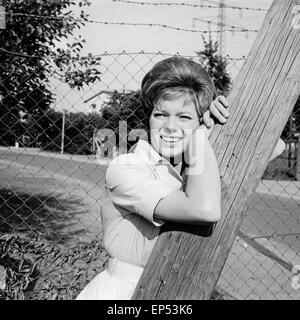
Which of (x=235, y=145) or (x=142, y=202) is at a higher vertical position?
(x=235, y=145)

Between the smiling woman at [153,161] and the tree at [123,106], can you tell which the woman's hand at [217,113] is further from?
the tree at [123,106]

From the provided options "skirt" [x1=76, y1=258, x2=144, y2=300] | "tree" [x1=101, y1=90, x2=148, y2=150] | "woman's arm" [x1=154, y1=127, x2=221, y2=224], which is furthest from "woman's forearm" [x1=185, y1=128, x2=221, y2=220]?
"tree" [x1=101, y1=90, x2=148, y2=150]

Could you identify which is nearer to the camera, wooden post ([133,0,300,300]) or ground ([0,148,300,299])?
wooden post ([133,0,300,300])

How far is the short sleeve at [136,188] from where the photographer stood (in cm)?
109

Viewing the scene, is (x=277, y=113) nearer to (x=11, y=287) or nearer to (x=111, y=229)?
(x=111, y=229)

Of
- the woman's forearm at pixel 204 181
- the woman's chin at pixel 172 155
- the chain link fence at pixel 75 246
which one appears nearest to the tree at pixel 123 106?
the chain link fence at pixel 75 246

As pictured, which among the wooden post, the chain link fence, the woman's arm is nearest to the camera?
the woman's arm

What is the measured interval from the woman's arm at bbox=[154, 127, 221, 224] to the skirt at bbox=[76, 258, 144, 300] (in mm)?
230

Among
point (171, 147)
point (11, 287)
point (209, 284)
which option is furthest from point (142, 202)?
point (11, 287)

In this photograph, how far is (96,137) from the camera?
4.11 metres

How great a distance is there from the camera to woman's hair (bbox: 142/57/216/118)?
1.20 meters

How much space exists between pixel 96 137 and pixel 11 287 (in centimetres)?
170

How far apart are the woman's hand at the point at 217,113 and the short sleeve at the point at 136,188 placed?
0.74 feet

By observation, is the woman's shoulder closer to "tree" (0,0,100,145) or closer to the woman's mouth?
the woman's mouth
